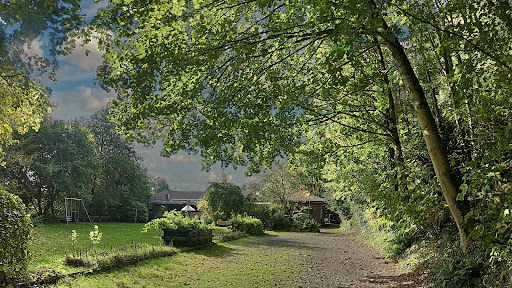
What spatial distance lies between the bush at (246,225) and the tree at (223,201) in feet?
17.0

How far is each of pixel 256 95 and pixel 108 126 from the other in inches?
1762

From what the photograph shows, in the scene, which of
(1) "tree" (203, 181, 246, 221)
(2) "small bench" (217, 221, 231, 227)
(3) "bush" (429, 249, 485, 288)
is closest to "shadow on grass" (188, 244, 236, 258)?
(3) "bush" (429, 249, 485, 288)

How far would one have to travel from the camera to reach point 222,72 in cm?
709

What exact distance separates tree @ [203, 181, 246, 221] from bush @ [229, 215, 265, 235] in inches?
204

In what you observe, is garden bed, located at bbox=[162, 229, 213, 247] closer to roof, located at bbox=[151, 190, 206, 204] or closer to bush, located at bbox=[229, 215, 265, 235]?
bush, located at bbox=[229, 215, 265, 235]

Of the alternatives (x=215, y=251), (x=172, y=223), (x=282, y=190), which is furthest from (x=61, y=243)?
(x=282, y=190)

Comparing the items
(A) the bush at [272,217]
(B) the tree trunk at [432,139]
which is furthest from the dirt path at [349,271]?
(A) the bush at [272,217]

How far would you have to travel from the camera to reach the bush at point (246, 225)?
21.6m

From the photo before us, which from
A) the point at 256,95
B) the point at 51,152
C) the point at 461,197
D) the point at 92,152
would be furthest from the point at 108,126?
the point at 461,197

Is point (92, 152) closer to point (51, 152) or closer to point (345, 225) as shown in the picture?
point (51, 152)

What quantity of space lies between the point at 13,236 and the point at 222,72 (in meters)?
4.83

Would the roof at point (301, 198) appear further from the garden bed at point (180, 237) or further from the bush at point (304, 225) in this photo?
the garden bed at point (180, 237)

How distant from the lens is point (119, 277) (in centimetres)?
786

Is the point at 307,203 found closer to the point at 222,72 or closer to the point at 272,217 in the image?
the point at 272,217
